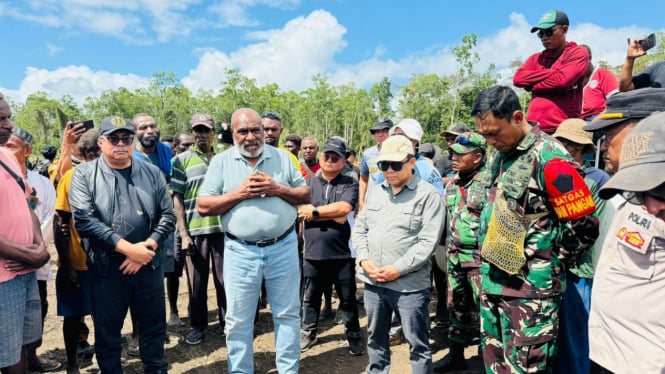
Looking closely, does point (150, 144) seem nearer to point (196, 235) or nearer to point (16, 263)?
point (196, 235)

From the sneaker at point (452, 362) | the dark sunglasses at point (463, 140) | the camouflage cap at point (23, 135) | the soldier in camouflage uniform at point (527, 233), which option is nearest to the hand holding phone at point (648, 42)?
the dark sunglasses at point (463, 140)

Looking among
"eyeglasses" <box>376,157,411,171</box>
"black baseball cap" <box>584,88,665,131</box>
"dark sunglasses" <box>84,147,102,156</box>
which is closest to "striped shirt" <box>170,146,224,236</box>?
"dark sunglasses" <box>84,147,102,156</box>

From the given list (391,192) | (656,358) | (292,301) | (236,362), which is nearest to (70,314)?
(236,362)

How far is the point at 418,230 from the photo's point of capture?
3113 millimetres

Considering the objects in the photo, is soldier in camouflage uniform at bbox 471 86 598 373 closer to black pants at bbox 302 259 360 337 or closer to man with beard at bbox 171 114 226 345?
black pants at bbox 302 259 360 337

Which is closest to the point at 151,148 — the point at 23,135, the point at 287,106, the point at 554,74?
the point at 23,135

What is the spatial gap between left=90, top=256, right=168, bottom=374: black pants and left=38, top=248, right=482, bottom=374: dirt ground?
0.70 m

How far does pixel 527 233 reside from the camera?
2.28m

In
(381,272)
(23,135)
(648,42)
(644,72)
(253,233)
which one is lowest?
(381,272)

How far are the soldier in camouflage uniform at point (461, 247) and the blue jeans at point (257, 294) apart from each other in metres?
1.42

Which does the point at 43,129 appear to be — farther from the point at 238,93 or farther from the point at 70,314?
the point at 70,314

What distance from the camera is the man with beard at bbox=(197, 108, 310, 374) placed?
10.1 ft

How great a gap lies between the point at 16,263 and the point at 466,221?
10.9ft

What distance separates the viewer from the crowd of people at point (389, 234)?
1.78m
